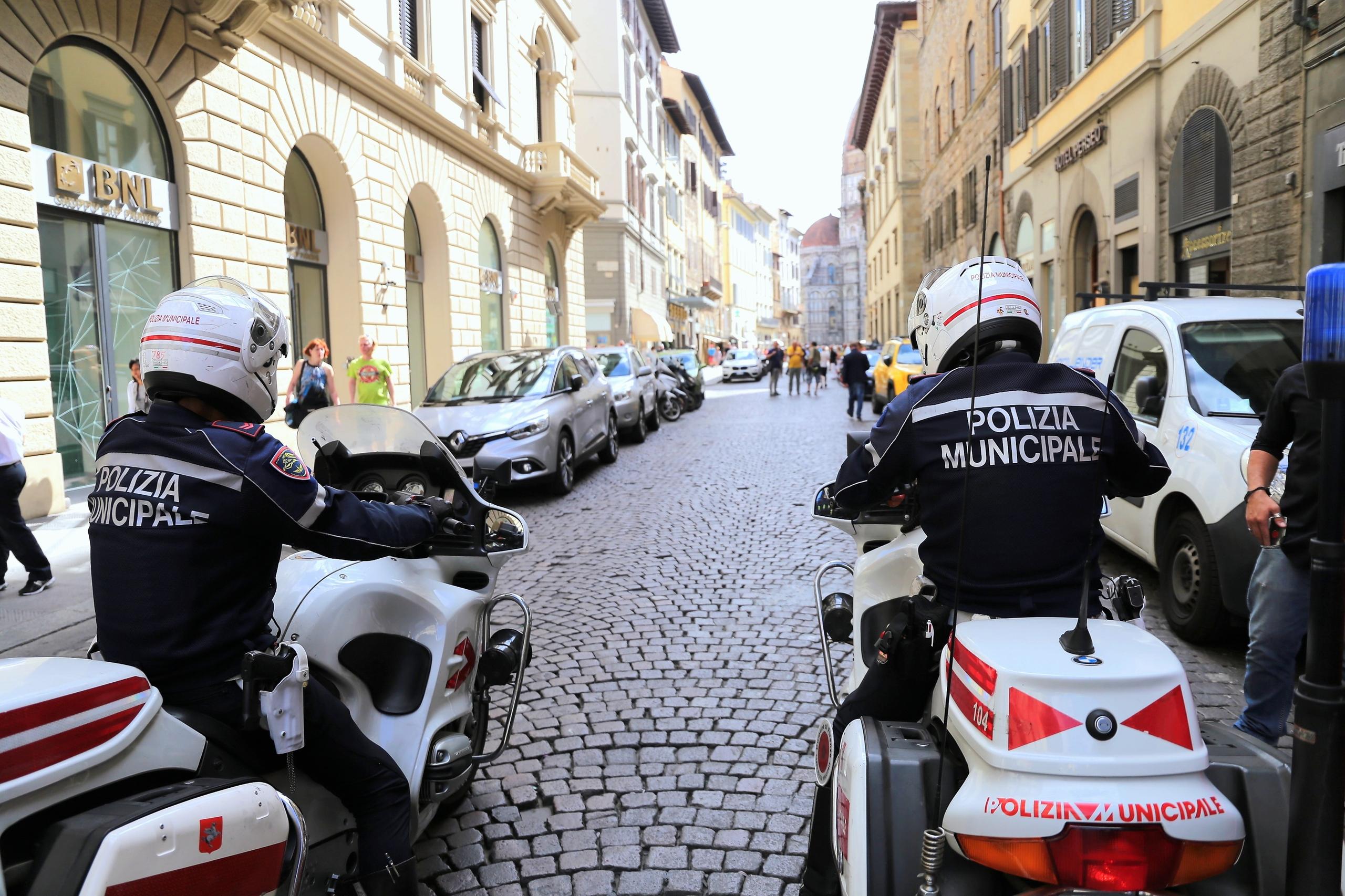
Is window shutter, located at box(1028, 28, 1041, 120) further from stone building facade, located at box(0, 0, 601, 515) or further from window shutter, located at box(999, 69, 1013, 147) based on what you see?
stone building facade, located at box(0, 0, 601, 515)

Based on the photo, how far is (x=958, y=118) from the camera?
3241 centimetres

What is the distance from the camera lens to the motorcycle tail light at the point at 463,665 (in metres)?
3.15

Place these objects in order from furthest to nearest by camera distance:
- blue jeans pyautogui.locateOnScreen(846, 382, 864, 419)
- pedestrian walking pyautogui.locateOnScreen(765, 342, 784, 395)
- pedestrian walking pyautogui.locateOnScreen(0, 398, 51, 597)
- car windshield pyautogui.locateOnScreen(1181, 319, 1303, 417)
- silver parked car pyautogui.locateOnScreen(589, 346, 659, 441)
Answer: pedestrian walking pyautogui.locateOnScreen(765, 342, 784, 395) < blue jeans pyautogui.locateOnScreen(846, 382, 864, 419) < silver parked car pyautogui.locateOnScreen(589, 346, 659, 441) < pedestrian walking pyautogui.locateOnScreen(0, 398, 51, 597) < car windshield pyautogui.locateOnScreen(1181, 319, 1303, 417)

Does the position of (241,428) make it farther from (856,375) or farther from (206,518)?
(856,375)

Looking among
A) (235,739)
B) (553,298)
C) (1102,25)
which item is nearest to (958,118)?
(553,298)

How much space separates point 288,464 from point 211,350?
1.01 feet

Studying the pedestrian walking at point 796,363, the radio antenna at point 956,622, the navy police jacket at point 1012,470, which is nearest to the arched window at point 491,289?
the pedestrian walking at point 796,363

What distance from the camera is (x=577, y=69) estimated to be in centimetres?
3916

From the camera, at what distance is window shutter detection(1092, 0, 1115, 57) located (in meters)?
17.0

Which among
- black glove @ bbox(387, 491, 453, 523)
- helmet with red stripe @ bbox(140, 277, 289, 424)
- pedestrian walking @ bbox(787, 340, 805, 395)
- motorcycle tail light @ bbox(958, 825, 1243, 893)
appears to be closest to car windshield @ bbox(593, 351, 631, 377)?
pedestrian walking @ bbox(787, 340, 805, 395)

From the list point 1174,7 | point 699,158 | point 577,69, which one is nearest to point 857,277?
point 699,158

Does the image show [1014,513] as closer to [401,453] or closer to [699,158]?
[401,453]

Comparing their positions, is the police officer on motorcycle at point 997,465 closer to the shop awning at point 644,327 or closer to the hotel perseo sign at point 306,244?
the hotel perseo sign at point 306,244

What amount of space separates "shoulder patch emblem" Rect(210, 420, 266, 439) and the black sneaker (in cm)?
581
